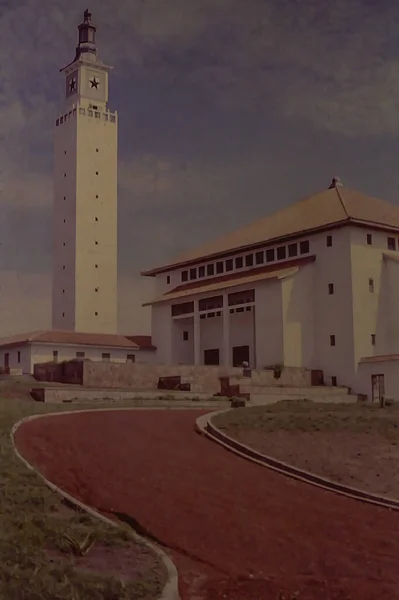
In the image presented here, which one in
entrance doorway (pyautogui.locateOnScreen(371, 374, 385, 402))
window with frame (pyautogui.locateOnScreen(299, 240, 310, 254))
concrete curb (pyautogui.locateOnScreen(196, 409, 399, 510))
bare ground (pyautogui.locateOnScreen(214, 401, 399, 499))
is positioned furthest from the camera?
window with frame (pyautogui.locateOnScreen(299, 240, 310, 254))

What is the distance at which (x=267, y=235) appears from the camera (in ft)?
131

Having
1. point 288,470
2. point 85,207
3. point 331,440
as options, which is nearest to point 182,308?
point 85,207

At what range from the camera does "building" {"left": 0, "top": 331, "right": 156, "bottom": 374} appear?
3963 centimetres

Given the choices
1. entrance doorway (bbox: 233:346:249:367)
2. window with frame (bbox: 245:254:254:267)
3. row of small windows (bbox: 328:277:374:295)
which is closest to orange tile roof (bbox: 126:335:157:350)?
entrance doorway (bbox: 233:346:249:367)

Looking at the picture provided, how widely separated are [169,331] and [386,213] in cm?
1360

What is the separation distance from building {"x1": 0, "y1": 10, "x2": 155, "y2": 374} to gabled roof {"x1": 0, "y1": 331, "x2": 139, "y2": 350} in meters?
8.00

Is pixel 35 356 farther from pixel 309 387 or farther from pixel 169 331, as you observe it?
pixel 309 387

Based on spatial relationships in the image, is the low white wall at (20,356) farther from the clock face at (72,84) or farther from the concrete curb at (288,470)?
the clock face at (72,84)

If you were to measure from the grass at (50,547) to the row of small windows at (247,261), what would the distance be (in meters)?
27.3

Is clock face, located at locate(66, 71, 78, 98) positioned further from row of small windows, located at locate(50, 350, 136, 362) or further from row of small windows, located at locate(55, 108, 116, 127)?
row of small windows, located at locate(50, 350, 136, 362)

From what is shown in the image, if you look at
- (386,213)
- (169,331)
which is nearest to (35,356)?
(169,331)

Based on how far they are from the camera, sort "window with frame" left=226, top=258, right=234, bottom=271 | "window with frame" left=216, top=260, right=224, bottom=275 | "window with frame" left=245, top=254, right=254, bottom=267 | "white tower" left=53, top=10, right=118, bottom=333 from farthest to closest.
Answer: "white tower" left=53, top=10, right=118, bottom=333 → "window with frame" left=216, top=260, right=224, bottom=275 → "window with frame" left=226, top=258, right=234, bottom=271 → "window with frame" left=245, top=254, right=254, bottom=267

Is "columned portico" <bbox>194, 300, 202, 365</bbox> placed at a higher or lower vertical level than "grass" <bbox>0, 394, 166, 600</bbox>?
higher

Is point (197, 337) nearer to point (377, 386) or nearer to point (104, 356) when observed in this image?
point (104, 356)
